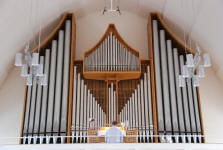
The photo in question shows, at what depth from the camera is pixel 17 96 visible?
12961mm

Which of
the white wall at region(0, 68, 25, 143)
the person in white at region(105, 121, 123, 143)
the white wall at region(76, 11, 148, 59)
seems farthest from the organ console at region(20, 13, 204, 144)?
the person in white at region(105, 121, 123, 143)

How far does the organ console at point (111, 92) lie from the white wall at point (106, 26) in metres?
0.80

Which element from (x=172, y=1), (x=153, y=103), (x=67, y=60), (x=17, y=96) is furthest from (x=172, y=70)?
(x=17, y=96)

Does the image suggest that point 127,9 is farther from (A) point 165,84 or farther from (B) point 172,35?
(A) point 165,84

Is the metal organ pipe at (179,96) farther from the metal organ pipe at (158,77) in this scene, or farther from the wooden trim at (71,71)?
the wooden trim at (71,71)

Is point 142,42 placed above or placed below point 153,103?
above

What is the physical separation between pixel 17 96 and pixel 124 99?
3856 mm

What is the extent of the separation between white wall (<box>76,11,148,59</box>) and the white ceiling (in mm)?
280

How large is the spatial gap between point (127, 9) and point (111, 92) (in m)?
3.80

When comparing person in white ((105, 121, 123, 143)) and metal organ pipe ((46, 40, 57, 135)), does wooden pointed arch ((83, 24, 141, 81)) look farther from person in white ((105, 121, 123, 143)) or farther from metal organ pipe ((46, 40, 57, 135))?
person in white ((105, 121, 123, 143))

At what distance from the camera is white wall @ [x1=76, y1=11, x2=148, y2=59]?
45.9 feet

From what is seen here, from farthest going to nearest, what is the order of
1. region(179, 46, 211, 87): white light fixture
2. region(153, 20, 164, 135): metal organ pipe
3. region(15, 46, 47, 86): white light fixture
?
1. region(153, 20, 164, 135): metal organ pipe
2. region(15, 46, 47, 86): white light fixture
3. region(179, 46, 211, 87): white light fixture

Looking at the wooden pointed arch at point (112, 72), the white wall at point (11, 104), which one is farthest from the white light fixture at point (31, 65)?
the white wall at point (11, 104)

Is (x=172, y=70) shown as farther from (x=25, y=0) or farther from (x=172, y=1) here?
(x=25, y=0)
